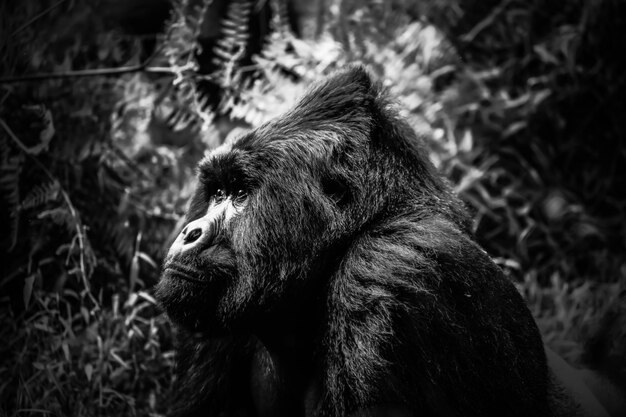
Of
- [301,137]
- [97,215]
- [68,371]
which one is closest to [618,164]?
[301,137]

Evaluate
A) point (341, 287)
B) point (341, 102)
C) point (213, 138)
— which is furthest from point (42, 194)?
point (341, 287)

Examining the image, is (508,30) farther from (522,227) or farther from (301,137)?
(301,137)

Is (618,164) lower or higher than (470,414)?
higher

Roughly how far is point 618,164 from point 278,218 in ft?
13.4

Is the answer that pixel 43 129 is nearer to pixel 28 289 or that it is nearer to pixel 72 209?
pixel 72 209

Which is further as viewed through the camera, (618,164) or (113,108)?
(618,164)

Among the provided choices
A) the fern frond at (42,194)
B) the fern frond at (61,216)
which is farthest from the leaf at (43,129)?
the fern frond at (61,216)

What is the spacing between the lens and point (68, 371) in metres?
3.25

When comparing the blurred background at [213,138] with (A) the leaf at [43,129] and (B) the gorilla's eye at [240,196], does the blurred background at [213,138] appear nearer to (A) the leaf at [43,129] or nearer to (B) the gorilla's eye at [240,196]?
(A) the leaf at [43,129]

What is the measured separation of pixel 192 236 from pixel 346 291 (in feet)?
2.25

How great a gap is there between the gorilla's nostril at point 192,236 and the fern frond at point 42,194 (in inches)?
54.3

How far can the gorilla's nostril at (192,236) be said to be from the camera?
2.58 meters

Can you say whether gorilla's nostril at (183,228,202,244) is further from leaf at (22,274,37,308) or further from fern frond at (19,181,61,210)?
fern frond at (19,181,61,210)

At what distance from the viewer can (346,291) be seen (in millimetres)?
2357
